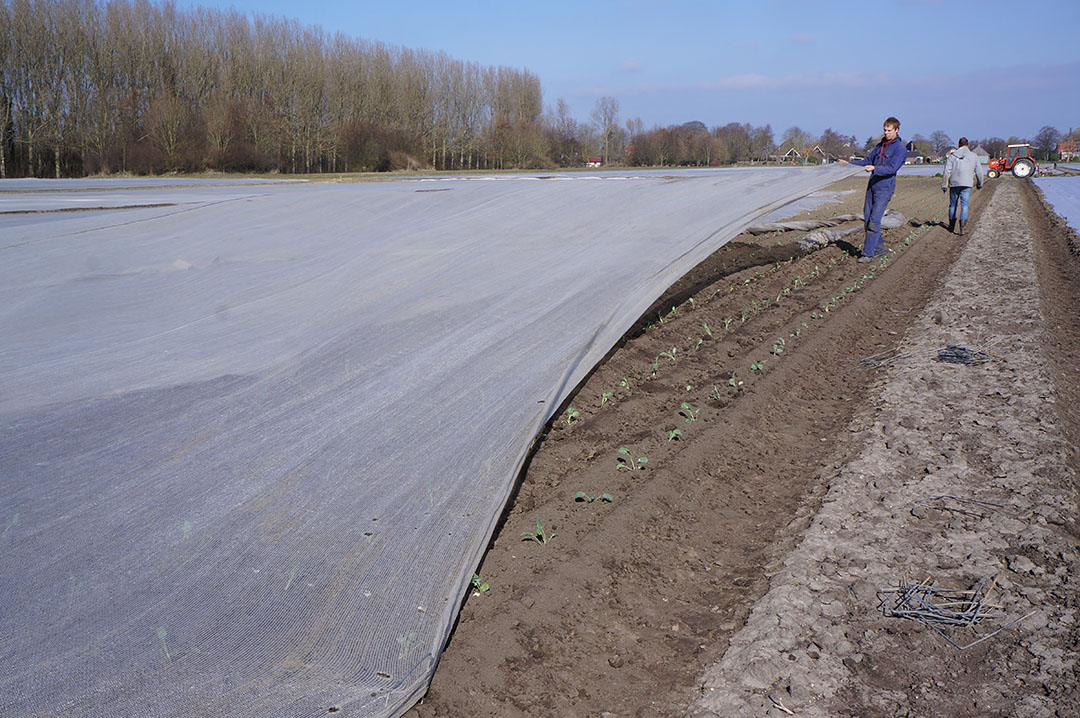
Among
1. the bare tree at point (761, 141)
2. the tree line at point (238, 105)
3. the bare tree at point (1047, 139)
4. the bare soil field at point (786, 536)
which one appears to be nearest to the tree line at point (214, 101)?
the tree line at point (238, 105)

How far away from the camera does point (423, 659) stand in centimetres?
184

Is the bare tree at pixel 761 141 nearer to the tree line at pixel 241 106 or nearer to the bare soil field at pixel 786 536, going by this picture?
the tree line at pixel 241 106

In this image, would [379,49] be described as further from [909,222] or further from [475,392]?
[475,392]

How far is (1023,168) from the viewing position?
30891 mm

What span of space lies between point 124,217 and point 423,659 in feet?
12.9

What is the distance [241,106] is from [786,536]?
36.7 m

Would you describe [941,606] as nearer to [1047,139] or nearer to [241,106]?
[241,106]

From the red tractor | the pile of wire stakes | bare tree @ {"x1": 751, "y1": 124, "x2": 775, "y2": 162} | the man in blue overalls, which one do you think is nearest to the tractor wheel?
the red tractor

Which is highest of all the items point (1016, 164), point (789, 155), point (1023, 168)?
point (1016, 164)

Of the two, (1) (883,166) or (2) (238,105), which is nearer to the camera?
(1) (883,166)

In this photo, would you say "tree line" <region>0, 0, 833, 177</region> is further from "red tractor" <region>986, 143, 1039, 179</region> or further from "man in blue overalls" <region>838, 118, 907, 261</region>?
"man in blue overalls" <region>838, 118, 907, 261</region>


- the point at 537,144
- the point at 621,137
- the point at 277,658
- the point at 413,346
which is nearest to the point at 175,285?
the point at 413,346

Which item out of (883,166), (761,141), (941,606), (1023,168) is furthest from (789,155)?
(761,141)

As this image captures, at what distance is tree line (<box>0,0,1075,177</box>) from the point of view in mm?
28531
